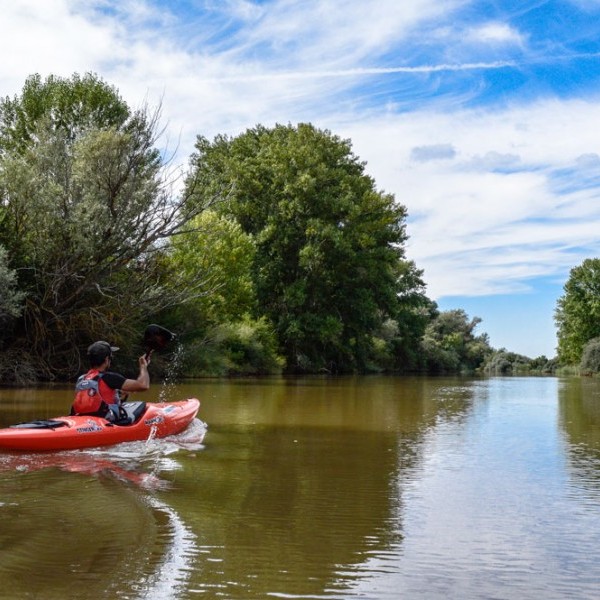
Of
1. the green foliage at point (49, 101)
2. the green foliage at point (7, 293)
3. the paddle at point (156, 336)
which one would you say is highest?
the green foliage at point (49, 101)

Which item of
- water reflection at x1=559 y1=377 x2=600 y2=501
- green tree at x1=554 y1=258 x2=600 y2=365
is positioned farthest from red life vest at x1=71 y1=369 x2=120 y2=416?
green tree at x1=554 y1=258 x2=600 y2=365

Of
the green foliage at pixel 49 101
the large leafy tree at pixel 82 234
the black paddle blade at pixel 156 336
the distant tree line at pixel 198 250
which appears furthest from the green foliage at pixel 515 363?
the black paddle blade at pixel 156 336

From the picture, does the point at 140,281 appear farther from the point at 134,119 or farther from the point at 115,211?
the point at 134,119

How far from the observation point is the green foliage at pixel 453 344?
6056 centimetres

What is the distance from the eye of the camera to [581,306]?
65.0 m

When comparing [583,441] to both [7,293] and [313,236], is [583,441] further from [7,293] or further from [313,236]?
[313,236]

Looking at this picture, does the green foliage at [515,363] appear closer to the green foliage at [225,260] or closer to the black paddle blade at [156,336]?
the green foliage at [225,260]

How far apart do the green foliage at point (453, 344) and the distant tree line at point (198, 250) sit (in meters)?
0.49

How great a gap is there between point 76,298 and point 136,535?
18538 millimetres

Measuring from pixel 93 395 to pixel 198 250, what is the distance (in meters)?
25.4

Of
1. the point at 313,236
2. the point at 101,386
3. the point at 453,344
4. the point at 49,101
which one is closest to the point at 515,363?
the point at 453,344

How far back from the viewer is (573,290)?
6619cm

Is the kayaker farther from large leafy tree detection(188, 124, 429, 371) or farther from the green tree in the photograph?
the green tree

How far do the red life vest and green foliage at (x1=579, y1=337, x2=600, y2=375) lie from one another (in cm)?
4938
